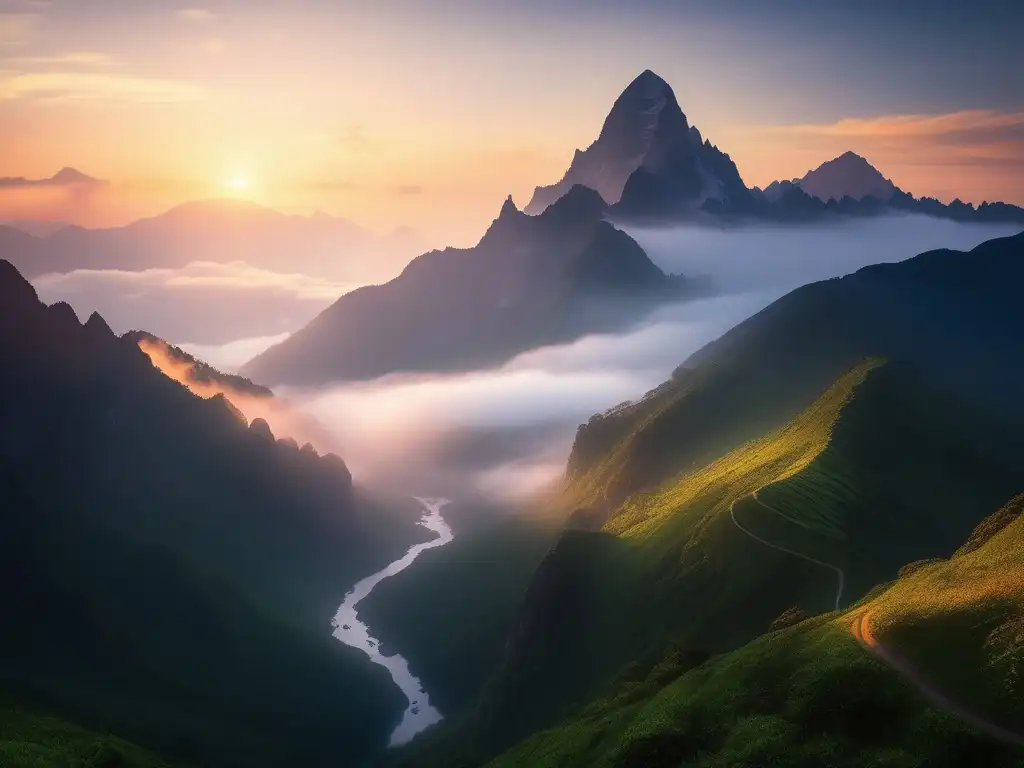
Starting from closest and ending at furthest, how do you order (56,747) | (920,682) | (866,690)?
(920,682)
(866,690)
(56,747)

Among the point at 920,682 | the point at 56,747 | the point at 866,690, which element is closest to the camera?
the point at 920,682

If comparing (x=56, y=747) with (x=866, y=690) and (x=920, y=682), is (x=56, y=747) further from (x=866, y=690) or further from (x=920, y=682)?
(x=920, y=682)

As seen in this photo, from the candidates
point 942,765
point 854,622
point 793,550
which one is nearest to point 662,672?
point 854,622

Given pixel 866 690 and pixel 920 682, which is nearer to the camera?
pixel 920 682

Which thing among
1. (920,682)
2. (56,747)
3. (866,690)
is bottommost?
(920,682)

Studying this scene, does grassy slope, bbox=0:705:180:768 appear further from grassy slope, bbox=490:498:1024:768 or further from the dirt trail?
the dirt trail

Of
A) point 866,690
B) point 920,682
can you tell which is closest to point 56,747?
point 866,690

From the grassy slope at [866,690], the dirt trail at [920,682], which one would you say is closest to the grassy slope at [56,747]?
the grassy slope at [866,690]
